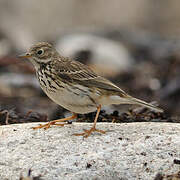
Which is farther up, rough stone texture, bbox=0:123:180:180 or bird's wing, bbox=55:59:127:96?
bird's wing, bbox=55:59:127:96

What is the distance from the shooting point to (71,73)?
6418mm

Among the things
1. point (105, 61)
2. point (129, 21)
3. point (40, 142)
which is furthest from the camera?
point (129, 21)

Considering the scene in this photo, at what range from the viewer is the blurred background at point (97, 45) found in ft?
37.9

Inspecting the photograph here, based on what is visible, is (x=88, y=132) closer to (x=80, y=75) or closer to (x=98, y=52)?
(x=80, y=75)

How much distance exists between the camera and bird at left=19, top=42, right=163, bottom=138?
6125 millimetres

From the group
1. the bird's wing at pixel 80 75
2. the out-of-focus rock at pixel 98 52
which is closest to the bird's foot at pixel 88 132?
the bird's wing at pixel 80 75

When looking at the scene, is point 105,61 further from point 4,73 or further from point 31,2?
point 31,2

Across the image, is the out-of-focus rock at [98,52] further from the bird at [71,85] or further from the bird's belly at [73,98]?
the bird's belly at [73,98]

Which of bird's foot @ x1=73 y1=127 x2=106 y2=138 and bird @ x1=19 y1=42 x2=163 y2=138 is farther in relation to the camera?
bird @ x1=19 y1=42 x2=163 y2=138

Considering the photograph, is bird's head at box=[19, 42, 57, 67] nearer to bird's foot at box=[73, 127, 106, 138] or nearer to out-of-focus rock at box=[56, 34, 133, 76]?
bird's foot at box=[73, 127, 106, 138]

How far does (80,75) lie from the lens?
6.50 metres

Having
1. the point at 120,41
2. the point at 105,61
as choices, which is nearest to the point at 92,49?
the point at 105,61

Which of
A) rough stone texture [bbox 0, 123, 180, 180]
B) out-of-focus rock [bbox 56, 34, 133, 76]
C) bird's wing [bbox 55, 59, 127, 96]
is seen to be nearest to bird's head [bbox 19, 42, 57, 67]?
bird's wing [bbox 55, 59, 127, 96]

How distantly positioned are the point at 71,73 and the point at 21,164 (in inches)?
65.9
